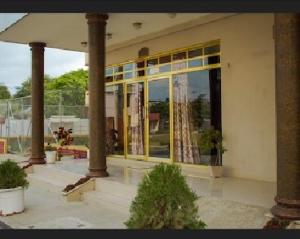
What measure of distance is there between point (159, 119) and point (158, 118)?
5 centimetres

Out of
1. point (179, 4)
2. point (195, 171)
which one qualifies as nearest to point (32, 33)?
point (195, 171)

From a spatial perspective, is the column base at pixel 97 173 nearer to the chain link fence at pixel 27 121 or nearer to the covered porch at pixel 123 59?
the covered porch at pixel 123 59

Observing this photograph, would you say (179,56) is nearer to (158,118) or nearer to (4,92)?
(158,118)

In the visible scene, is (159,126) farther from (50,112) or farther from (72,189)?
(50,112)

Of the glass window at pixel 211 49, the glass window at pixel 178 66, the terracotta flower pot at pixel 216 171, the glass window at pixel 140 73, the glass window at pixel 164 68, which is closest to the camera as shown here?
→ the terracotta flower pot at pixel 216 171

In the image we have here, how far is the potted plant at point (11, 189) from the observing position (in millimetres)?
8234

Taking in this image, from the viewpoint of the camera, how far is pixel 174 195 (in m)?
4.80

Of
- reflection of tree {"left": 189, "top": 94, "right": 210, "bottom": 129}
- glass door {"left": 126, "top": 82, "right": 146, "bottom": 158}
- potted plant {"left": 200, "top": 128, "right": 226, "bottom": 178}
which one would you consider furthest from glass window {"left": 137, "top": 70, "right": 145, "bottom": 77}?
potted plant {"left": 200, "top": 128, "right": 226, "bottom": 178}

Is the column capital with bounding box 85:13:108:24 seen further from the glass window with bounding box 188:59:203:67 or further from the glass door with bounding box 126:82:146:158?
the glass door with bounding box 126:82:146:158

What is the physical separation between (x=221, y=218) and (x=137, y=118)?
6.78 meters

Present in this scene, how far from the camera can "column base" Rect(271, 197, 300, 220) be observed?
5.55 metres

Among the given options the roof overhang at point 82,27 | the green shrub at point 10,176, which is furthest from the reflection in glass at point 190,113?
the green shrub at point 10,176

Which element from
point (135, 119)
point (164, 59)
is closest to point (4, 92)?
point (135, 119)

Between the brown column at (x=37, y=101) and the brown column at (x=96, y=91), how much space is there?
406 cm
